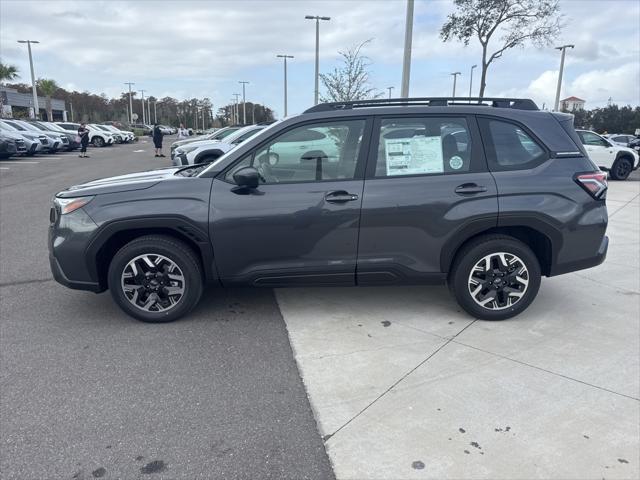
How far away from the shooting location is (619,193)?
12938 millimetres

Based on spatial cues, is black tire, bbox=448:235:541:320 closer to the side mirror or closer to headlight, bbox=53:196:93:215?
the side mirror

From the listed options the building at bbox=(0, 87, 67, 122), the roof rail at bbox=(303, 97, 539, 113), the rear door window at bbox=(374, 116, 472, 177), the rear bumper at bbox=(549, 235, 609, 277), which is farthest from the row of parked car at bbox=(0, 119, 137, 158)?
the building at bbox=(0, 87, 67, 122)

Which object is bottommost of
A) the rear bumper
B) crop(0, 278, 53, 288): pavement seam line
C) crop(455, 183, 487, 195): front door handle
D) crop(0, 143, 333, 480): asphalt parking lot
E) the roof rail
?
crop(0, 143, 333, 480): asphalt parking lot

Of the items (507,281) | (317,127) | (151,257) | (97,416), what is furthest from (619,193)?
(97,416)

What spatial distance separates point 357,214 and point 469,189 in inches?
36.6

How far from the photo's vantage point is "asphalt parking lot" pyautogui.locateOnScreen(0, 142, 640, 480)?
2.50 meters

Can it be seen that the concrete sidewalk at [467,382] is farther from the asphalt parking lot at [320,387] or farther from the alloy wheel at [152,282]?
the alloy wheel at [152,282]

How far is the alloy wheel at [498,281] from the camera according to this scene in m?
4.05

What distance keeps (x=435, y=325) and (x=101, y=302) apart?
305 centimetres

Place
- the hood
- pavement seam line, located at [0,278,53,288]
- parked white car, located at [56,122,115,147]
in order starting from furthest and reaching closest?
parked white car, located at [56,122,115,147] < pavement seam line, located at [0,278,53,288] < the hood

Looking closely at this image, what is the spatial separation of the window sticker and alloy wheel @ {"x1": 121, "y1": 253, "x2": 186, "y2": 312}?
76.6 inches

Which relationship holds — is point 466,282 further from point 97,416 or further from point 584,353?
point 97,416

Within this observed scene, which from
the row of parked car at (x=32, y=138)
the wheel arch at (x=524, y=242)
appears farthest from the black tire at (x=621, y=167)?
the row of parked car at (x=32, y=138)

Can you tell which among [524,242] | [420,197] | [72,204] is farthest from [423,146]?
[72,204]
